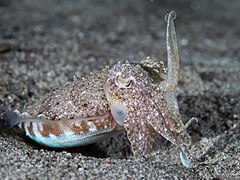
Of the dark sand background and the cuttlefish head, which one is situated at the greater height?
the cuttlefish head

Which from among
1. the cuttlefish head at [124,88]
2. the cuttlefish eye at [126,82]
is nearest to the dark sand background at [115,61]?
the cuttlefish head at [124,88]

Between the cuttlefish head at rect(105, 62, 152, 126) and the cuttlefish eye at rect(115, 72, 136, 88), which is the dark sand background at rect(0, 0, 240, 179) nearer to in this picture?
the cuttlefish head at rect(105, 62, 152, 126)

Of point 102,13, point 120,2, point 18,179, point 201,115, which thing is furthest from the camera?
point 120,2

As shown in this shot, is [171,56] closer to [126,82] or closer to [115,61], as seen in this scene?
[126,82]

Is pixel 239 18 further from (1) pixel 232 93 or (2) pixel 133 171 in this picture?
(2) pixel 133 171

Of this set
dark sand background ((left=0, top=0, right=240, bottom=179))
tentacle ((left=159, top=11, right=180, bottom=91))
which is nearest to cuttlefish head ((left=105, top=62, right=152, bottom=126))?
tentacle ((left=159, top=11, right=180, bottom=91))

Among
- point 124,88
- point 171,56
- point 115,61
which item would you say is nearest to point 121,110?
point 124,88

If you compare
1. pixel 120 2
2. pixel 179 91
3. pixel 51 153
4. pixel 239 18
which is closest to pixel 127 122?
pixel 51 153
